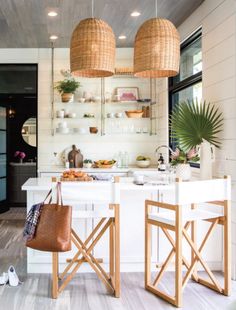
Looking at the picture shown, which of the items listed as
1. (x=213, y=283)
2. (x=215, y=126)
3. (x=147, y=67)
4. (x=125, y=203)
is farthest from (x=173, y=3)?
(x=213, y=283)

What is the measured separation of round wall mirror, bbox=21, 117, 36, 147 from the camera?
8852mm

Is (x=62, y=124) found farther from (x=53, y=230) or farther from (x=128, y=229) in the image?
(x=53, y=230)

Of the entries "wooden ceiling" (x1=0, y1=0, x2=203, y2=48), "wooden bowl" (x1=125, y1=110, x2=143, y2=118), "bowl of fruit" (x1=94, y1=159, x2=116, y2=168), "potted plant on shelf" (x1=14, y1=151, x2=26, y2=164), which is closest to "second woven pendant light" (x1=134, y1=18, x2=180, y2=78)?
"wooden ceiling" (x1=0, y1=0, x2=203, y2=48)

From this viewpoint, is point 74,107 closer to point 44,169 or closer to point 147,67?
point 44,169

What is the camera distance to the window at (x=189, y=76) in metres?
5.10

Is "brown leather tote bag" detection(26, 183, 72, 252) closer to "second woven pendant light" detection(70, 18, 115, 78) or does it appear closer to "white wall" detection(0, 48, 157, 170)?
"second woven pendant light" detection(70, 18, 115, 78)

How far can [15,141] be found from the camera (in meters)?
8.86

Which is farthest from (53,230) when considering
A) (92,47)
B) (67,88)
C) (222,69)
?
(67,88)

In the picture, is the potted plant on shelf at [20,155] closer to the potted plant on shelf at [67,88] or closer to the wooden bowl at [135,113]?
the potted plant on shelf at [67,88]

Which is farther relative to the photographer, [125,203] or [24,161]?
[24,161]

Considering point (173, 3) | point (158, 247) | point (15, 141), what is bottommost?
point (158, 247)

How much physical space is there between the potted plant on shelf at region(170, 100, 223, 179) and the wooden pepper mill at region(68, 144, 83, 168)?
8.18 ft

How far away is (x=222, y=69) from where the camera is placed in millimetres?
4105

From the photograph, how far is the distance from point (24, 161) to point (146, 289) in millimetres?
5869
